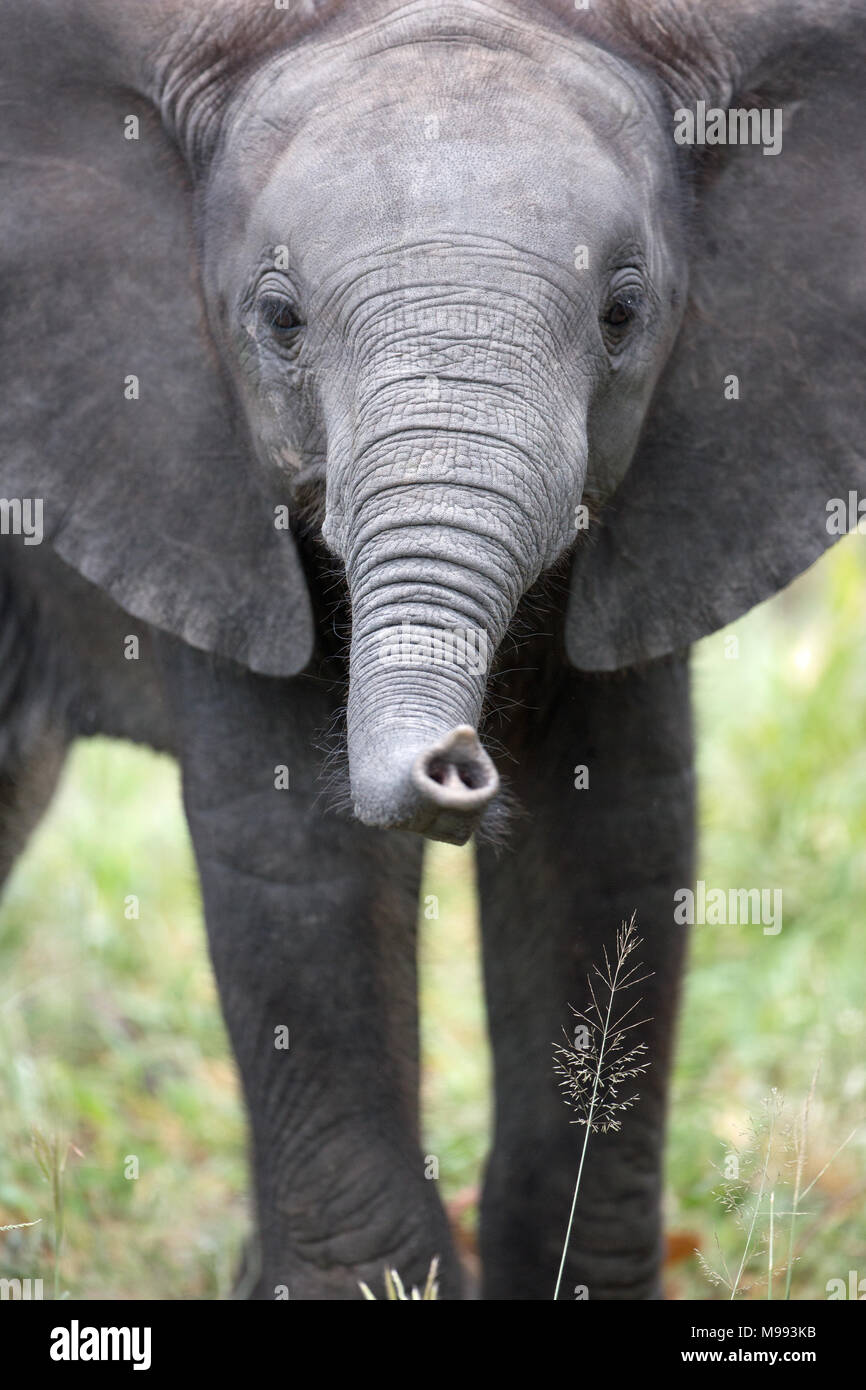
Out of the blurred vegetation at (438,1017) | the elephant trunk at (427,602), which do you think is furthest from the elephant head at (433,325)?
the blurred vegetation at (438,1017)

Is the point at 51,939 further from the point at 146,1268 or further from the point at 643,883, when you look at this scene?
the point at 643,883

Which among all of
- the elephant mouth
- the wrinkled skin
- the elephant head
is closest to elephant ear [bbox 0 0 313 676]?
the elephant head

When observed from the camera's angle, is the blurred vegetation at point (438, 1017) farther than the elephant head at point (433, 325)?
Yes

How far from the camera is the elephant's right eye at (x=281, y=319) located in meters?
3.67

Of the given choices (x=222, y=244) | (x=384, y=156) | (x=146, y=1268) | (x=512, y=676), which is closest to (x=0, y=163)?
(x=222, y=244)

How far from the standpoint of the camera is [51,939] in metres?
7.02

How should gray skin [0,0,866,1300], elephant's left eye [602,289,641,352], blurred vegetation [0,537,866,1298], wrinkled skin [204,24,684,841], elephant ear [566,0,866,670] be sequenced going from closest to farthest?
wrinkled skin [204,24,684,841] < gray skin [0,0,866,1300] < elephant's left eye [602,289,641,352] < elephant ear [566,0,866,670] < blurred vegetation [0,537,866,1298]

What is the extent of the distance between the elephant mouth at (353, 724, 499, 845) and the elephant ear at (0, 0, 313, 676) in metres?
0.96

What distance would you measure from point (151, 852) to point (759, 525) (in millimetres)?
3890

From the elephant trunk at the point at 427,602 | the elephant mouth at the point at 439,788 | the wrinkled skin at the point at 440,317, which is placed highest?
the wrinkled skin at the point at 440,317

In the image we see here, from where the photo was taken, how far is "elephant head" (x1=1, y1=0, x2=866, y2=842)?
3.33 m

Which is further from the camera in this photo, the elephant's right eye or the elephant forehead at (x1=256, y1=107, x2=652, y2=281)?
the elephant's right eye

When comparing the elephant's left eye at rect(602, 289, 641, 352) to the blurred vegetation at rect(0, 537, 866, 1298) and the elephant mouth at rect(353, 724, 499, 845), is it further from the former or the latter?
the blurred vegetation at rect(0, 537, 866, 1298)

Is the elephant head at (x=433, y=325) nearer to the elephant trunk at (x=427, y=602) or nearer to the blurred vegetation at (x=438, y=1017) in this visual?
the elephant trunk at (x=427, y=602)
